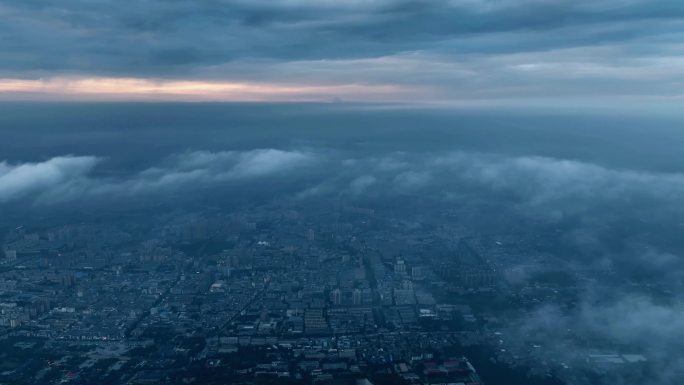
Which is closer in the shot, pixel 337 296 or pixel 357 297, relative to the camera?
pixel 357 297

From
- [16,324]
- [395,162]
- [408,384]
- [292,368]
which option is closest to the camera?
[408,384]

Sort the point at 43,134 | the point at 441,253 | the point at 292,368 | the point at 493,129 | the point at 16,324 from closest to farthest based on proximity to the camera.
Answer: the point at 292,368, the point at 16,324, the point at 441,253, the point at 43,134, the point at 493,129

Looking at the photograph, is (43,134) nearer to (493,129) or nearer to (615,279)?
(493,129)

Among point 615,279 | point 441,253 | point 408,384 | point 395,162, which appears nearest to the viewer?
point 408,384

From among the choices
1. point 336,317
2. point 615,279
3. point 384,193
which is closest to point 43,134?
point 384,193

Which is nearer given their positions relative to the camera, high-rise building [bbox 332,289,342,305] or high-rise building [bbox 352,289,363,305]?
high-rise building [bbox 352,289,363,305]

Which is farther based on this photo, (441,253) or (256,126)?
(256,126)

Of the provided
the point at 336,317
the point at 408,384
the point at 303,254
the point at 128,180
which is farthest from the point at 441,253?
the point at 128,180

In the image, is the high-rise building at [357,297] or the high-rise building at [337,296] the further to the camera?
the high-rise building at [337,296]

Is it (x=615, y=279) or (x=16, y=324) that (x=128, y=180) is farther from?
(x=615, y=279)
